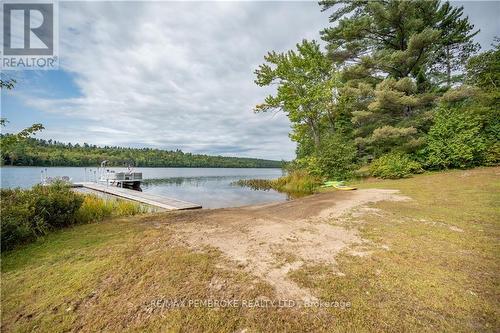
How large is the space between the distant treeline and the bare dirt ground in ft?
151

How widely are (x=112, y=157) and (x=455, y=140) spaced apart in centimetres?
8063

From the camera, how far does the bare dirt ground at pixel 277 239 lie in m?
3.24

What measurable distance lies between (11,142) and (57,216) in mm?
2222

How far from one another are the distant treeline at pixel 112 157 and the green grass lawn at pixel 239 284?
154 ft

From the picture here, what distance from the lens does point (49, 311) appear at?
8.23ft

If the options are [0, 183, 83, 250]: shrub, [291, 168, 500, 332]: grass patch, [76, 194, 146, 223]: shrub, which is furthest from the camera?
[76, 194, 146, 223]: shrub

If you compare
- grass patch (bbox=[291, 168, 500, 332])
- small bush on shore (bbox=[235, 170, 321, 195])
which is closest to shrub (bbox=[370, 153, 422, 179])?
small bush on shore (bbox=[235, 170, 321, 195])

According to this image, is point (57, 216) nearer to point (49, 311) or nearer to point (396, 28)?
point (49, 311)

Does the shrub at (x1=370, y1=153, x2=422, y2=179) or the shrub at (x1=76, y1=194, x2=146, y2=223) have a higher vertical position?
the shrub at (x1=370, y1=153, x2=422, y2=179)

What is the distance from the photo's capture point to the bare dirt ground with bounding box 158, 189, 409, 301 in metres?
3.24

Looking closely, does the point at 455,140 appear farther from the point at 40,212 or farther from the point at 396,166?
the point at 40,212

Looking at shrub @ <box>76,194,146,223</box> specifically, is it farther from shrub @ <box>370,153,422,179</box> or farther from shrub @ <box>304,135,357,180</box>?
shrub @ <box>370,153,422,179</box>

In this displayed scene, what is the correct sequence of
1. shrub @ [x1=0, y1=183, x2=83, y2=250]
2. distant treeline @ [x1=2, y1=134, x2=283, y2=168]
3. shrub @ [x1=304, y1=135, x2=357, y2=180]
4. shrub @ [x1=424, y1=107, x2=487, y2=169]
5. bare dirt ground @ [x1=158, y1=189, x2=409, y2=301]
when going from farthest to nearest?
1. distant treeline @ [x1=2, y1=134, x2=283, y2=168]
2. shrub @ [x1=304, y1=135, x2=357, y2=180]
3. shrub @ [x1=424, y1=107, x2=487, y2=169]
4. shrub @ [x1=0, y1=183, x2=83, y2=250]
5. bare dirt ground @ [x1=158, y1=189, x2=409, y2=301]

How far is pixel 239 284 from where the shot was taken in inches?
112
